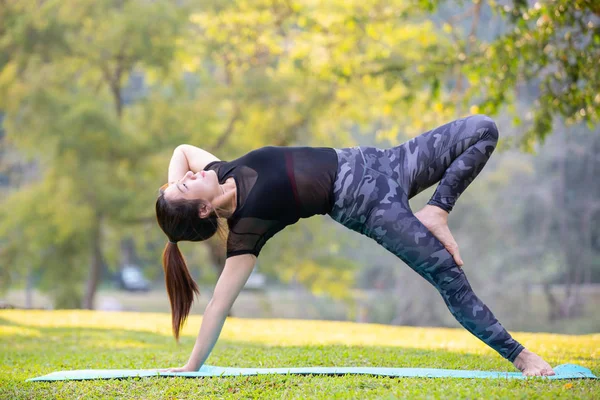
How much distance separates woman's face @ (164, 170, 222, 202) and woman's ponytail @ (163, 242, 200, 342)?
1.09 feet

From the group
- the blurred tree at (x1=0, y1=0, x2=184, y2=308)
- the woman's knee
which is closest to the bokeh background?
the blurred tree at (x1=0, y1=0, x2=184, y2=308)

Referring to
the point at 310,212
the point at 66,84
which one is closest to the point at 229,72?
the point at 66,84

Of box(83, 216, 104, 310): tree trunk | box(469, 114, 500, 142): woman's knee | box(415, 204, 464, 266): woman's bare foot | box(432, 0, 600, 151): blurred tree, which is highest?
box(432, 0, 600, 151): blurred tree

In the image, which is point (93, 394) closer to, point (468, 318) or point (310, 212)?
point (310, 212)

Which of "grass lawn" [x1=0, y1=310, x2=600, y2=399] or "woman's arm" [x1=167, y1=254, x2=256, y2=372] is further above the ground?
"woman's arm" [x1=167, y1=254, x2=256, y2=372]

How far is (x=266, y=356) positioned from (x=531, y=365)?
5.78 feet

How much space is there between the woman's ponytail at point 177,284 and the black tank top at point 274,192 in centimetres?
38

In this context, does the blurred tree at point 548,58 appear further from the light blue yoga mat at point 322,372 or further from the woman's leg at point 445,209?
the light blue yoga mat at point 322,372

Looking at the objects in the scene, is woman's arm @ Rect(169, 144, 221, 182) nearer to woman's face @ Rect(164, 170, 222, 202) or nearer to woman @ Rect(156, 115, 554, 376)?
woman @ Rect(156, 115, 554, 376)

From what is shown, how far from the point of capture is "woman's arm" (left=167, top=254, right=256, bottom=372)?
3.41 m

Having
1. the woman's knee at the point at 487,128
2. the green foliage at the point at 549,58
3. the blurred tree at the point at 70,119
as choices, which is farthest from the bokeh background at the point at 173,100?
the woman's knee at the point at 487,128

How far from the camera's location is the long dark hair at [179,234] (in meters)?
3.53

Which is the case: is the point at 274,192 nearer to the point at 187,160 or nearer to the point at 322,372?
the point at 187,160

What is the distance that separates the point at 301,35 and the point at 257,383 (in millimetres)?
11068
